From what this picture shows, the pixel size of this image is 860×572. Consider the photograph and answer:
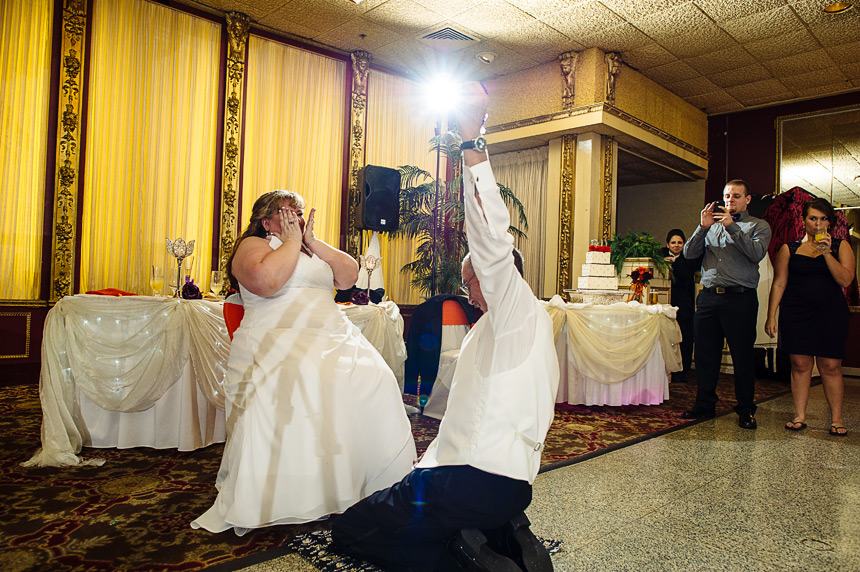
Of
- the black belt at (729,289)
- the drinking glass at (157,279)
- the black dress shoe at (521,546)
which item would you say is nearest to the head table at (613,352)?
the black belt at (729,289)

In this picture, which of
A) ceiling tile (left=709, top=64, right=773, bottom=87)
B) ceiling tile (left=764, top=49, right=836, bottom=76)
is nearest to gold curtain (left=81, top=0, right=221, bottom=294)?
ceiling tile (left=709, top=64, right=773, bottom=87)

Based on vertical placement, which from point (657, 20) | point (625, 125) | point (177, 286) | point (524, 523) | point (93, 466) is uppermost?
point (657, 20)

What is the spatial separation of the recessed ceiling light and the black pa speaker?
183 inches

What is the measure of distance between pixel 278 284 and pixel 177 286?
1.36 metres

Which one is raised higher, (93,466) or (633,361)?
(633,361)

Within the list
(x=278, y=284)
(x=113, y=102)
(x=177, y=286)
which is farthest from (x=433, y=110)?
(x=278, y=284)

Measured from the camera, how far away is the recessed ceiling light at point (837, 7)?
18.4 feet

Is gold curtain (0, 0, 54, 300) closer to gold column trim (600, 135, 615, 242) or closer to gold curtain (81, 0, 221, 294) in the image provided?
gold curtain (81, 0, 221, 294)

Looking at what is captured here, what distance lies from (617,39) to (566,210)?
2041 mm

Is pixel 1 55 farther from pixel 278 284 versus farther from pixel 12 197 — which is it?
pixel 278 284

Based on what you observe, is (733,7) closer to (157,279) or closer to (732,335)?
(732,335)

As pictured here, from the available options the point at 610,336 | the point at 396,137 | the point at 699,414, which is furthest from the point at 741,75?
the point at 699,414

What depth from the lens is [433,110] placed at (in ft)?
26.4

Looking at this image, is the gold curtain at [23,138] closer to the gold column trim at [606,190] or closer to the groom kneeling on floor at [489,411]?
the groom kneeling on floor at [489,411]
